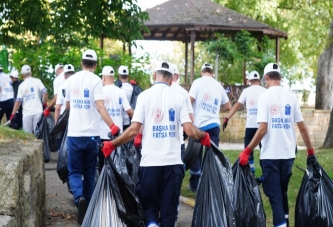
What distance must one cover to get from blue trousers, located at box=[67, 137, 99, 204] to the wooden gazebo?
14362 millimetres

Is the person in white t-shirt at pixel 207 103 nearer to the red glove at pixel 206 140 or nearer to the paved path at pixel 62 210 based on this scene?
the paved path at pixel 62 210

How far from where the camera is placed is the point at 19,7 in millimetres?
13789

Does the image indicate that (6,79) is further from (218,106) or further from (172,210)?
(172,210)

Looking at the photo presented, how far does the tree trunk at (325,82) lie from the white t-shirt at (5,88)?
11665 millimetres

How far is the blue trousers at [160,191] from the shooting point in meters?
6.22

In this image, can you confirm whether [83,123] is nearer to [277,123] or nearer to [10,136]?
[10,136]

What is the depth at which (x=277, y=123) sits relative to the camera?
706 centimetres

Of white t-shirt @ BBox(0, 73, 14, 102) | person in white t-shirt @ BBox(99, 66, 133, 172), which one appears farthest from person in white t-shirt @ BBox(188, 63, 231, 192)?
white t-shirt @ BBox(0, 73, 14, 102)

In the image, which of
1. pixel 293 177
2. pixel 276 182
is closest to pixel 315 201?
pixel 276 182

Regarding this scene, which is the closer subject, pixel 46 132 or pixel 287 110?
pixel 287 110

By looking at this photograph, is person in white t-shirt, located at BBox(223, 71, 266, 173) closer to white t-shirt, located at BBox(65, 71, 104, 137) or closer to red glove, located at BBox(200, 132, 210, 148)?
white t-shirt, located at BBox(65, 71, 104, 137)

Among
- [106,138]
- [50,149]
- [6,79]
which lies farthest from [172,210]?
[6,79]

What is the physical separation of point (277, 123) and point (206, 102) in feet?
9.06

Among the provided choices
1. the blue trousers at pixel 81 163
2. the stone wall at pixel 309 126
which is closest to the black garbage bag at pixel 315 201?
the blue trousers at pixel 81 163
